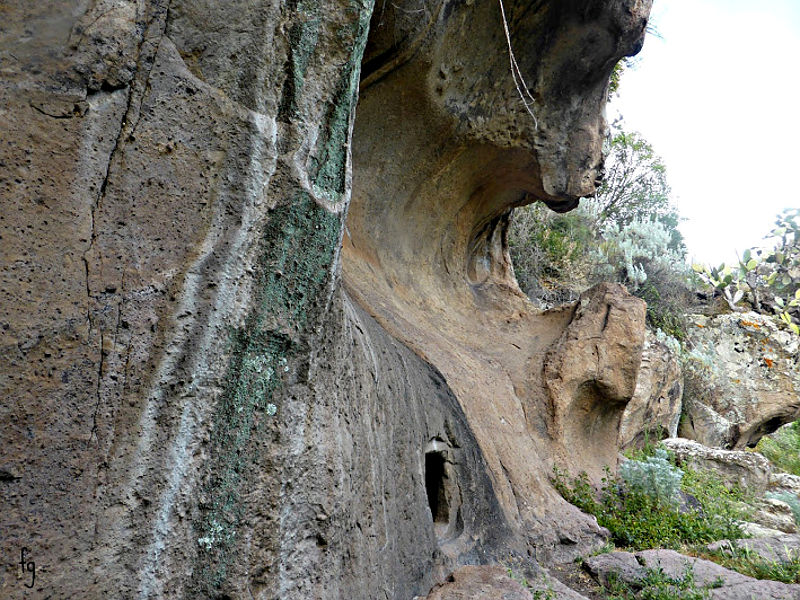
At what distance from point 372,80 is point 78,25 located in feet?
8.19

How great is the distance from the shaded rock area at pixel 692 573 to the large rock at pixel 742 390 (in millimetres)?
5967

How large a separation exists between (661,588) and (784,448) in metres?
9.84

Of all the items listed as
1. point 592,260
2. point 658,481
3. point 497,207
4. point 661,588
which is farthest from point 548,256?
point 661,588

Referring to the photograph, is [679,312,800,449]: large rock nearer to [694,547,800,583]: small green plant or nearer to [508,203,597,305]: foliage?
[508,203,597,305]: foliage

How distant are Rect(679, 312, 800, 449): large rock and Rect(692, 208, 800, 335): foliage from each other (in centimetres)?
89

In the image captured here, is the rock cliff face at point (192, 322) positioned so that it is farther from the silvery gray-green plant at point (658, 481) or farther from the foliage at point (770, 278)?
the foliage at point (770, 278)

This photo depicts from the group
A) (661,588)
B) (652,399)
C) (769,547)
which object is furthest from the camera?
(652,399)

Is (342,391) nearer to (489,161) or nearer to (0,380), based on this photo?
(0,380)

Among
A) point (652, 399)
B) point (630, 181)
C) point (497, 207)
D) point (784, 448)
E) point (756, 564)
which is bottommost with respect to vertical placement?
point (756, 564)

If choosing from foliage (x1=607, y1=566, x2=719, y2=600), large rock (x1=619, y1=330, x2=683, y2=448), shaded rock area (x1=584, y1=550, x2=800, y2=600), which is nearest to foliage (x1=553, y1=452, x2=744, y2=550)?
A: shaded rock area (x1=584, y1=550, x2=800, y2=600)

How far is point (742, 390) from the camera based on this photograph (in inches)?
343

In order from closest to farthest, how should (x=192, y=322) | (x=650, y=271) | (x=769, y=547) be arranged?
1. (x=192, y=322)
2. (x=769, y=547)
3. (x=650, y=271)

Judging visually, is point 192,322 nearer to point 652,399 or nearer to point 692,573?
point 692,573

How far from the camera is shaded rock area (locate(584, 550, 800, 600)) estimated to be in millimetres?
2748
